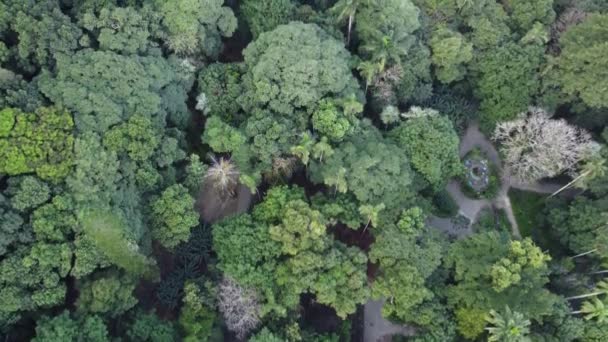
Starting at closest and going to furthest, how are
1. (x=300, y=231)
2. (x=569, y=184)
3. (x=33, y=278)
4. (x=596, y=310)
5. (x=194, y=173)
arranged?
(x=33, y=278), (x=300, y=231), (x=596, y=310), (x=194, y=173), (x=569, y=184)

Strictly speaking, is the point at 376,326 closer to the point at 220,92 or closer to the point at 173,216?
the point at 173,216

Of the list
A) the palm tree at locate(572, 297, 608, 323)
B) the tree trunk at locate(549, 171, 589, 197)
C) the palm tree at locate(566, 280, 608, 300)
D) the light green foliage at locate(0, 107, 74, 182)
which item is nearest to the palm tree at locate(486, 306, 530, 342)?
the palm tree at locate(572, 297, 608, 323)

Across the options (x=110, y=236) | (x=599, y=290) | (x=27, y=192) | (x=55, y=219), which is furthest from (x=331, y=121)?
(x=599, y=290)

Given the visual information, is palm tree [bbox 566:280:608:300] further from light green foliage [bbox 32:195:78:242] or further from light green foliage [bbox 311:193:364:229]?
light green foliage [bbox 32:195:78:242]

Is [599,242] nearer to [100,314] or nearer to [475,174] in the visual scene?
[475,174]

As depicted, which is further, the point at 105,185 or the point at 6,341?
the point at 105,185

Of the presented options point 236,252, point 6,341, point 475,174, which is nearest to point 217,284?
point 236,252

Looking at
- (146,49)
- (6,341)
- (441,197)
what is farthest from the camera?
(441,197)

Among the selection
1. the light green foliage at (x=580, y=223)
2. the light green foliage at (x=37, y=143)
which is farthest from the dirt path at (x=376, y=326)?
the light green foliage at (x=37, y=143)
